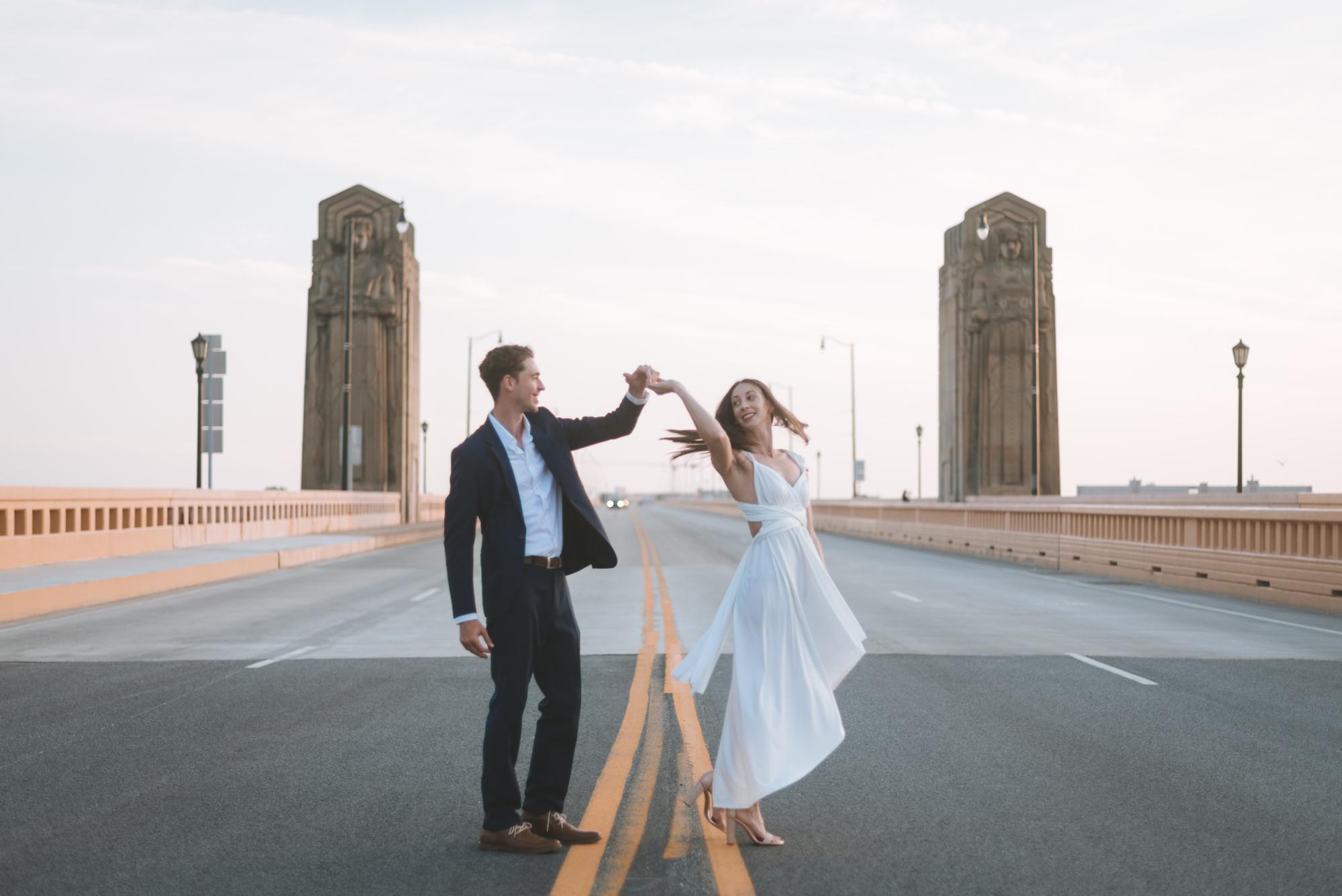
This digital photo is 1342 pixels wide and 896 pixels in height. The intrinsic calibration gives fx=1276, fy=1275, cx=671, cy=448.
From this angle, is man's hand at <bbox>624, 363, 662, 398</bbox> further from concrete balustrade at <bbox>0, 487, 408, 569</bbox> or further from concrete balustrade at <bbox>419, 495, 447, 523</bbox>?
concrete balustrade at <bbox>419, 495, 447, 523</bbox>

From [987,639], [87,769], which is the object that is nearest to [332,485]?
[987,639]

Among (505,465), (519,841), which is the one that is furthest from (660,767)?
(505,465)

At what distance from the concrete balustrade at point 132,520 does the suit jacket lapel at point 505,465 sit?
16.4 m

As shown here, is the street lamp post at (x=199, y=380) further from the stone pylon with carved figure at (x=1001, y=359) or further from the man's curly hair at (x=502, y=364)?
the stone pylon with carved figure at (x=1001, y=359)

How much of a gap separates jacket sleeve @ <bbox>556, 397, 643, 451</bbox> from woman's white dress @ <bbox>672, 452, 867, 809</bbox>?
612mm

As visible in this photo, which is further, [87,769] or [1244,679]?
[1244,679]

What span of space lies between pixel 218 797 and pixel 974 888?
3853 mm

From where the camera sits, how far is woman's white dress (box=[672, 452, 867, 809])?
5410mm

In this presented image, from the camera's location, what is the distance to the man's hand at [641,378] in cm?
566

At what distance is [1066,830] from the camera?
589cm

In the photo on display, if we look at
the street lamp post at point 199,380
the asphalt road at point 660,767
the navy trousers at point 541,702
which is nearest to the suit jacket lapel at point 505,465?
the navy trousers at point 541,702

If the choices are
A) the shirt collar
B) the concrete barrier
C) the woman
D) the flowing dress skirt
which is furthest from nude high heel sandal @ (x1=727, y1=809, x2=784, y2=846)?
the concrete barrier

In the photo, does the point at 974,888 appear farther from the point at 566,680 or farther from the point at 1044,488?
the point at 1044,488

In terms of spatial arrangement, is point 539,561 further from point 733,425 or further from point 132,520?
point 132,520
